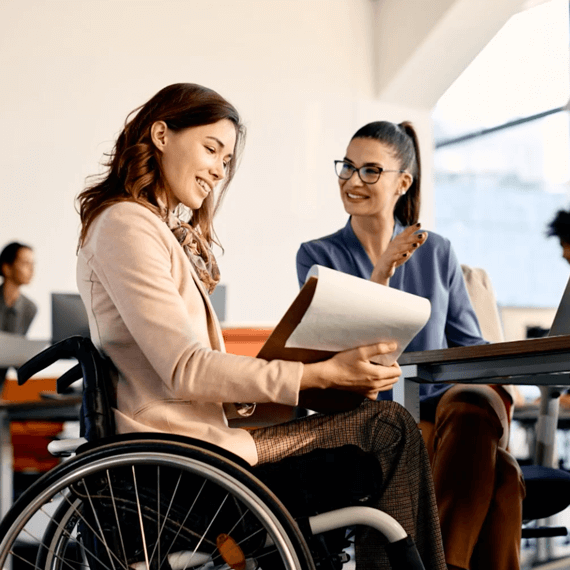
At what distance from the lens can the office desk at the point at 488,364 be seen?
48.8 inches

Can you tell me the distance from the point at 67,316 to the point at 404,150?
5.92ft

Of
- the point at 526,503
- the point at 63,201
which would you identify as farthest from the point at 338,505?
the point at 63,201

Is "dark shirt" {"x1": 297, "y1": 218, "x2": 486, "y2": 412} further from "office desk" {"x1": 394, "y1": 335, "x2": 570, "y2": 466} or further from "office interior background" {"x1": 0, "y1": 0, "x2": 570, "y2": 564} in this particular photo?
"office interior background" {"x1": 0, "y1": 0, "x2": 570, "y2": 564}

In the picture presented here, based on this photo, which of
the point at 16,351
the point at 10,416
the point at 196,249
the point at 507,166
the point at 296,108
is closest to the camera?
the point at 196,249

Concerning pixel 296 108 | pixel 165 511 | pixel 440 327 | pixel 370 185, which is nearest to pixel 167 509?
pixel 165 511

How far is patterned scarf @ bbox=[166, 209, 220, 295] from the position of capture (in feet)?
4.50

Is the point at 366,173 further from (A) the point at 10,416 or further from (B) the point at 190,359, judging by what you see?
(A) the point at 10,416

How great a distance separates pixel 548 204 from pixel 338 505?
22.0 ft

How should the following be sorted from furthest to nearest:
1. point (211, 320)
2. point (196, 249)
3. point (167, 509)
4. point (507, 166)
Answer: point (507, 166), point (196, 249), point (211, 320), point (167, 509)

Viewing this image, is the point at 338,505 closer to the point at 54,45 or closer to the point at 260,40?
the point at 54,45

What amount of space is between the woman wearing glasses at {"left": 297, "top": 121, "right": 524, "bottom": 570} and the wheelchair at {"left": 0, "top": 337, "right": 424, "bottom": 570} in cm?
49

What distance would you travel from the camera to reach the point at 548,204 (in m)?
7.41

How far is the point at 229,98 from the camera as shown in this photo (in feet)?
21.2

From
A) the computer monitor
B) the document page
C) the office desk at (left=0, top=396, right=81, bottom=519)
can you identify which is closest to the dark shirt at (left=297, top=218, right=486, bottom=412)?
the document page
